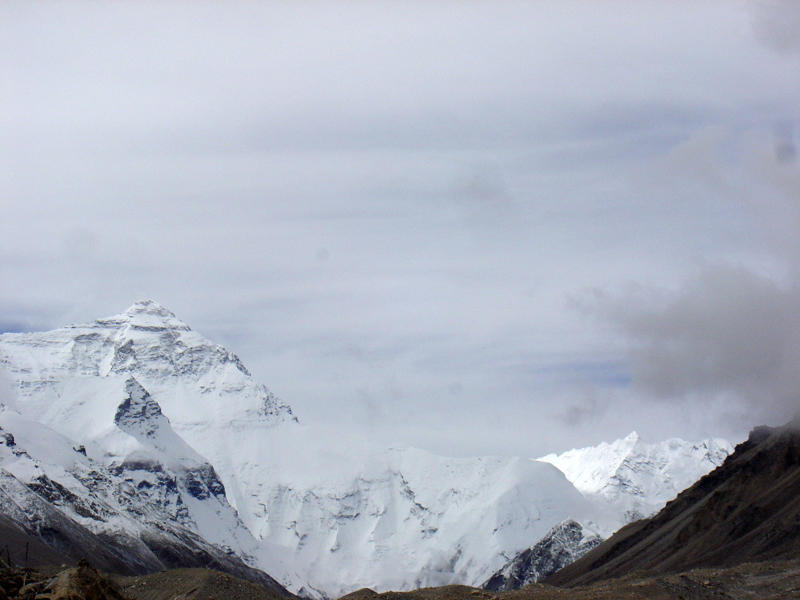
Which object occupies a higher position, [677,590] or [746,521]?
[746,521]

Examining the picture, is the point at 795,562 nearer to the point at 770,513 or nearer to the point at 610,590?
the point at 610,590

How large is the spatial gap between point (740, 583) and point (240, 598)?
43.8m

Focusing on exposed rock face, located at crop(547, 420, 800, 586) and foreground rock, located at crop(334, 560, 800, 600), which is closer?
foreground rock, located at crop(334, 560, 800, 600)

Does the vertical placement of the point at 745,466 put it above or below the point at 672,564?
above

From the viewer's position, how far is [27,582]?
55.8 m

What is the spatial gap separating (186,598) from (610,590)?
32068mm

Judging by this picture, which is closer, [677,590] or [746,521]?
[677,590]

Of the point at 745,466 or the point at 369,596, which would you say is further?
the point at 745,466

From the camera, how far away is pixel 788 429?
195 m

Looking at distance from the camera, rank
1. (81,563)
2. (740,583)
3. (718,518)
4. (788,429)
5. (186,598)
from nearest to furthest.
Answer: (81,563)
(186,598)
(740,583)
(718,518)
(788,429)

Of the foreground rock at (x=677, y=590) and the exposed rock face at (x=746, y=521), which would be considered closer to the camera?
the foreground rock at (x=677, y=590)

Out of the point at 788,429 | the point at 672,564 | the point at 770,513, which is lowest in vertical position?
the point at 672,564

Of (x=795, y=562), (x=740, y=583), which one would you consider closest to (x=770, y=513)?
(x=795, y=562)

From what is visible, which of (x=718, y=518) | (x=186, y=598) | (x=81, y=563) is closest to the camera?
(x=81, y=563)
